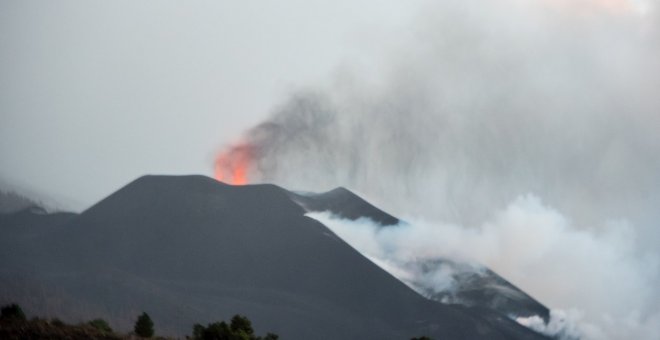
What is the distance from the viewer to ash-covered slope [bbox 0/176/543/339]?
453ft

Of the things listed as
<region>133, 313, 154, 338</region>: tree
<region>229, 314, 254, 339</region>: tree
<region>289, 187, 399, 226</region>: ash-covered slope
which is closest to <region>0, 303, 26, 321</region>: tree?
<region>133, 313, 154, 338</region>: tree

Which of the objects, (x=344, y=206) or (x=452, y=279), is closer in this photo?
(x=452, y=279)

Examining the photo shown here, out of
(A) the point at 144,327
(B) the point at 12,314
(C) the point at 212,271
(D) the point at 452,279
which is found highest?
(D) the point at 452,279

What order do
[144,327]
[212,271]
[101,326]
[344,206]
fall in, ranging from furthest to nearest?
1. [344,206]
2. [212,271]
3. [101,326]
4. [144,327]

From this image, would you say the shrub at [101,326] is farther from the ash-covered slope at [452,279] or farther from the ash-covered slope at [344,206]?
the ash-covered slope at [344,206]

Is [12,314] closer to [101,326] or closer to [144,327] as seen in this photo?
[101,326]

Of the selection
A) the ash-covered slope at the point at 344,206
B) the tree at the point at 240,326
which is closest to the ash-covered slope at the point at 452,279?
the ash-covered slope at the point at 344,206

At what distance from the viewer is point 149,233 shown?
169 m

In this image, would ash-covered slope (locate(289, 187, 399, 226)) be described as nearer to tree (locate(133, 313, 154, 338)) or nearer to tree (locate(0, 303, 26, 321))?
tree (locate(133, 313, 154, 338))

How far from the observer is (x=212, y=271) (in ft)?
527

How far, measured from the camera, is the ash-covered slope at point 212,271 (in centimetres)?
13812

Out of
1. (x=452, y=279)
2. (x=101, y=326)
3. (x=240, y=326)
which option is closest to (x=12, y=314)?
(x=101, y=326)

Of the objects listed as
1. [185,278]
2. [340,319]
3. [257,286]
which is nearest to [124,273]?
[185,278]

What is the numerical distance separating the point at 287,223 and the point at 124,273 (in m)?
27.8
